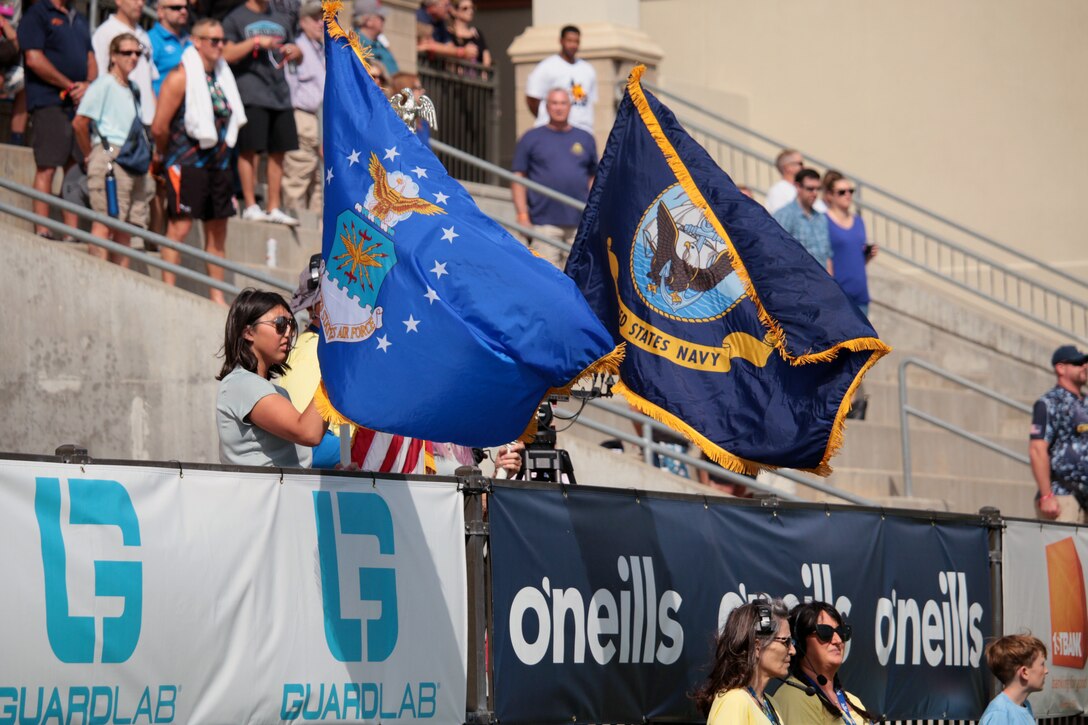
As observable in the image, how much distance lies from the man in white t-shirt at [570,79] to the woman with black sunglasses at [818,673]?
9839mm

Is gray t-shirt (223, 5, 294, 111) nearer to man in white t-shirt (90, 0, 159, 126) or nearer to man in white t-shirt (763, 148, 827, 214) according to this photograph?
man in white t-shirt (90, 0, 159, 126)

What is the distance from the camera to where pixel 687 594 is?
8.13 meters

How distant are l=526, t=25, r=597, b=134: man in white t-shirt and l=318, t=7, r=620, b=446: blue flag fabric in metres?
10.2

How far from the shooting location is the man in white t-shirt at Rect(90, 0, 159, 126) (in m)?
12.5

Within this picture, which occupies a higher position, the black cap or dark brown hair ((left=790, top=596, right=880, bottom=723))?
the black cap

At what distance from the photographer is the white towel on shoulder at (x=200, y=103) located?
12250mm

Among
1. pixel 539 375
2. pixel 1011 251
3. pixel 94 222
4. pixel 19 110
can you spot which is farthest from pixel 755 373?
pixel 1011 251

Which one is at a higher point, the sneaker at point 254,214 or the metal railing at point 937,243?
the metal railing at point 937,243

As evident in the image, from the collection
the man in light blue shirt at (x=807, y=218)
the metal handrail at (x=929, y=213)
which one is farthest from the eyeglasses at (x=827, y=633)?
the metal handrail at (x=929, y=213)

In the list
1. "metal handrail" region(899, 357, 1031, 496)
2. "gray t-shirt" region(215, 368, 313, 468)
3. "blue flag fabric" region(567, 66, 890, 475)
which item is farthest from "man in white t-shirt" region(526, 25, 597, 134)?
"gray t-shirt" region(215, 368, 313, 468)

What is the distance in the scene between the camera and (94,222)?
38.4 feet

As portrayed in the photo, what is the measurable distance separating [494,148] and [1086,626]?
38.7 ft

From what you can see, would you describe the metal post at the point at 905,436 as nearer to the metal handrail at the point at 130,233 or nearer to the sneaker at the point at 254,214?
the sneaker at the point at 254,214

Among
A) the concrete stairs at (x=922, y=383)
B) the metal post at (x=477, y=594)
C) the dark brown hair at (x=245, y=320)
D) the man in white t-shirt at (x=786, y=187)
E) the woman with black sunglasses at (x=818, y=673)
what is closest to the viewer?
the dark brown hair at (x=245, y=320)
